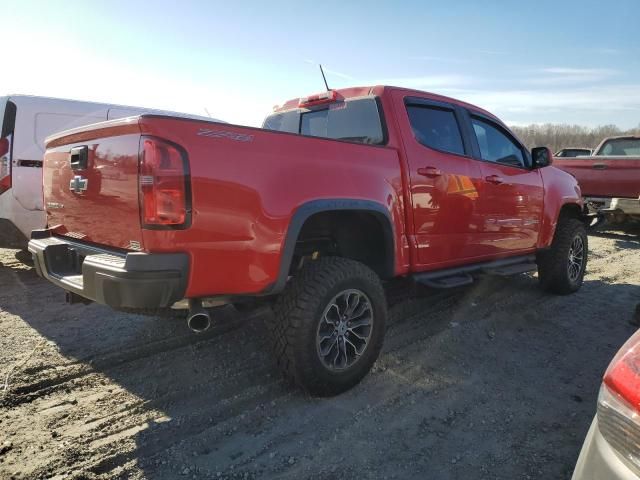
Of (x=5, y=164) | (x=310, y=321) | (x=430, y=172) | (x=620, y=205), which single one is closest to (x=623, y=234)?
(x=620, y=205)

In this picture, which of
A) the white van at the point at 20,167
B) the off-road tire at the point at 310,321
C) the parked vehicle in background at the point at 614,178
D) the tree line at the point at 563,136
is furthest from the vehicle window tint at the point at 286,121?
the tree line at the point at 563,136

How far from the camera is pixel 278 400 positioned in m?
2.93

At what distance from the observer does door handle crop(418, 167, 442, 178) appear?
348 cm

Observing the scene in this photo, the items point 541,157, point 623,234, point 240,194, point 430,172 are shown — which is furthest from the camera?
point 623,234

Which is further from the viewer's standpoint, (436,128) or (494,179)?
(494,179)

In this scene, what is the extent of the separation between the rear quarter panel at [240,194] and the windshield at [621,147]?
981 cm

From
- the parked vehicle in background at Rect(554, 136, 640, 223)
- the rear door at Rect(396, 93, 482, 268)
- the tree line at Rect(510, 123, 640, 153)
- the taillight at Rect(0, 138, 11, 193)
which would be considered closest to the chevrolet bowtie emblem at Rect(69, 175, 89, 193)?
the rear door at Rect(396, 93, 482, 268)

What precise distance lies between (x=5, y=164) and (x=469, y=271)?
17.5 ft

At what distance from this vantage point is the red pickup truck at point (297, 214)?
7.40 ft

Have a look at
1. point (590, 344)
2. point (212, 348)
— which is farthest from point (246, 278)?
point (590, 344)

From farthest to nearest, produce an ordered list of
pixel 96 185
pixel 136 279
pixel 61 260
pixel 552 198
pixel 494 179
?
pixel 552 198
pixel 494 179
pixel 61 260
pixel 96 185
pixel 136 279

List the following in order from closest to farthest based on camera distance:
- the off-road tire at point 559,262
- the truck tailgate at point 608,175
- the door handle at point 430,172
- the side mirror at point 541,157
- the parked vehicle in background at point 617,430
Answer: the parked vehicle in background at point 617,430 < the door handle at point 430,172 < the side mirror at point 541,157 < the off-road tire at point 559,262 < the truck tailgate at point 608,175

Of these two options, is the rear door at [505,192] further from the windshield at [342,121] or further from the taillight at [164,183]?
the taillight at [164,183]

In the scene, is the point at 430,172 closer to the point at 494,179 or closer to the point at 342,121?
the point at 342,121
